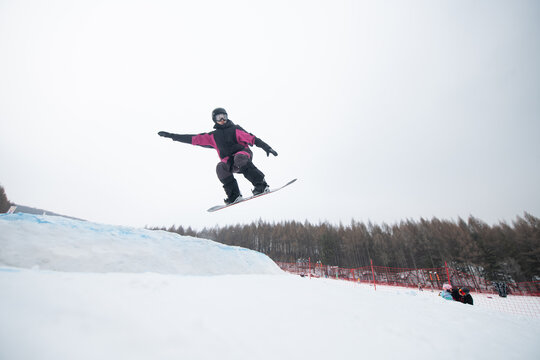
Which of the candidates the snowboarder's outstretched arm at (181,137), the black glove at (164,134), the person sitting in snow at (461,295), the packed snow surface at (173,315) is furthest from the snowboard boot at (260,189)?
the person sitting in snow at (461,295)

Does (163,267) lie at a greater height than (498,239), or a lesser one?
lesser

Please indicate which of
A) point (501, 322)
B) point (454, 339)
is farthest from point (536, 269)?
point (454, 339)

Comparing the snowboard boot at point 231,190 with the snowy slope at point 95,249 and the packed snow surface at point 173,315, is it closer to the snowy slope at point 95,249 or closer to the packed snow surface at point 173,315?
the snowy slope at point 95,249

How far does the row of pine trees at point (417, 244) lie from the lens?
29.2m

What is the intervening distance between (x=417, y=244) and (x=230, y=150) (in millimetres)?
45931

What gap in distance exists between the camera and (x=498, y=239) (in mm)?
31797

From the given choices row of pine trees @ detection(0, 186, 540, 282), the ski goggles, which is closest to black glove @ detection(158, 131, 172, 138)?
the ski goggles

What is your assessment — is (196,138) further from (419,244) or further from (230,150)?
(419,244)

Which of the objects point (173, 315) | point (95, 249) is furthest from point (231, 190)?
point (173, 315)

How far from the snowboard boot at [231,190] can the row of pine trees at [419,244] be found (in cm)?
4149

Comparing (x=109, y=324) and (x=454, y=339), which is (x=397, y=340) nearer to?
(x=454, y=339)

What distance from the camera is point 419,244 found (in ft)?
122

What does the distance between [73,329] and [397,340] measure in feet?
9.36

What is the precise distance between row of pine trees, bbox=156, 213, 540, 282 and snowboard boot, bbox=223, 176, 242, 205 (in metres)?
41.5
